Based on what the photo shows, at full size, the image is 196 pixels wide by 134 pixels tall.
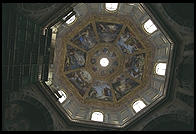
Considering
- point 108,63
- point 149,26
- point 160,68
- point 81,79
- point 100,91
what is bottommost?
point 100,91

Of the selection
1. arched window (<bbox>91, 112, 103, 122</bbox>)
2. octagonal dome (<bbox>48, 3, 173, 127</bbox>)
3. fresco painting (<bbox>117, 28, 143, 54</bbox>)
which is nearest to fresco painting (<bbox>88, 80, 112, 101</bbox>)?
octagonal dome (<bbox>48, 3, 173, 127</bbox>)

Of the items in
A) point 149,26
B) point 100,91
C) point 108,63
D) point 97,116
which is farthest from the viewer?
point 108,63

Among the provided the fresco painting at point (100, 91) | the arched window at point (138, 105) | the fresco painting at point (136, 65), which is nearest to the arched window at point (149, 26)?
the fresco painting at point (136, 65)

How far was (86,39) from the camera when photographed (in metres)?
20.9

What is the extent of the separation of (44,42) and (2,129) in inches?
210

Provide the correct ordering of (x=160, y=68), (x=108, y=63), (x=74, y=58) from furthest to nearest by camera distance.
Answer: (x=108, y=63) → (x=74, y=58) → (x=160, y=68)

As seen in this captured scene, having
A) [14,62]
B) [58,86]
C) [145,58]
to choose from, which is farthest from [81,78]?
[14,62]

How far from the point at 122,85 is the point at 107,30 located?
545 centimetres

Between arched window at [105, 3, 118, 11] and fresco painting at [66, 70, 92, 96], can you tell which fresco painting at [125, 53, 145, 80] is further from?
arched window at [105, 3, 118, 11]

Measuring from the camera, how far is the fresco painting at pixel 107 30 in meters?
19.5

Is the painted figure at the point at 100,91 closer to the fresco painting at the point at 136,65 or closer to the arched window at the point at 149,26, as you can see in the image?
the fresco painting at the point at 136,65

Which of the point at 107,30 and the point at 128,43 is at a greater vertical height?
the point at 107,30

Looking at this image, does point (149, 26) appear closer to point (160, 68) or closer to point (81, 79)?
point (160, 68)

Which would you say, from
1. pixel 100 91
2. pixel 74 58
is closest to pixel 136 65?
pixel 100 91
